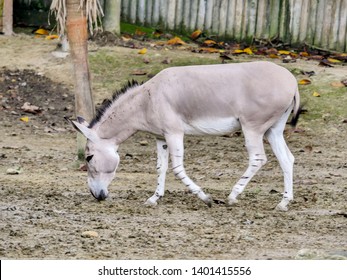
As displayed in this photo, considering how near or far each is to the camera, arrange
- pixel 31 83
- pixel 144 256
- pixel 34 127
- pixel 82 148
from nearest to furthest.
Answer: pixel 144 256
pixel 82 148
pixel 34 127
pixel 31 83

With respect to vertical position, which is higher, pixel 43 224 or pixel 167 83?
pixel 167 83

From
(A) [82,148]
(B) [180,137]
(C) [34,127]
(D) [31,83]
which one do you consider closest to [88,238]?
(B) [180,137]

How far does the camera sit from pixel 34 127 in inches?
601

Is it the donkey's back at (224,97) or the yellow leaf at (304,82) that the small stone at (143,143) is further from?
the donkey's back at (224,97)

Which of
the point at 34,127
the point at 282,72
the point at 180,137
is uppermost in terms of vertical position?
the point at 282,72

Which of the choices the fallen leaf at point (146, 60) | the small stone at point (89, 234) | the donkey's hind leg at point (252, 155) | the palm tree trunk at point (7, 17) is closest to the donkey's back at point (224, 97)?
the donkey's hind leg at point (252, 155)

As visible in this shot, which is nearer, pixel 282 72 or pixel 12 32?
pixel 282 72

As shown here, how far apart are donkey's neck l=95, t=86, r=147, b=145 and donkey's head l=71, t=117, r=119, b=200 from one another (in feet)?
0.33

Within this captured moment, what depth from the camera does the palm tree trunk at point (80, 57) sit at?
12.9 metres

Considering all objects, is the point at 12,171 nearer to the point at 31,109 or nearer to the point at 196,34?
the point at 31,109

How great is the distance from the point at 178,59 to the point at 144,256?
8.58m

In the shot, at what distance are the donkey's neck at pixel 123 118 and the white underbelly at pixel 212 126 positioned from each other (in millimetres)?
510

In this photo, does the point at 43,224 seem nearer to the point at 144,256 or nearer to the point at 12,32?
the point at 144,256

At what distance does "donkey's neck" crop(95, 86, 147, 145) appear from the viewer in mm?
11242
